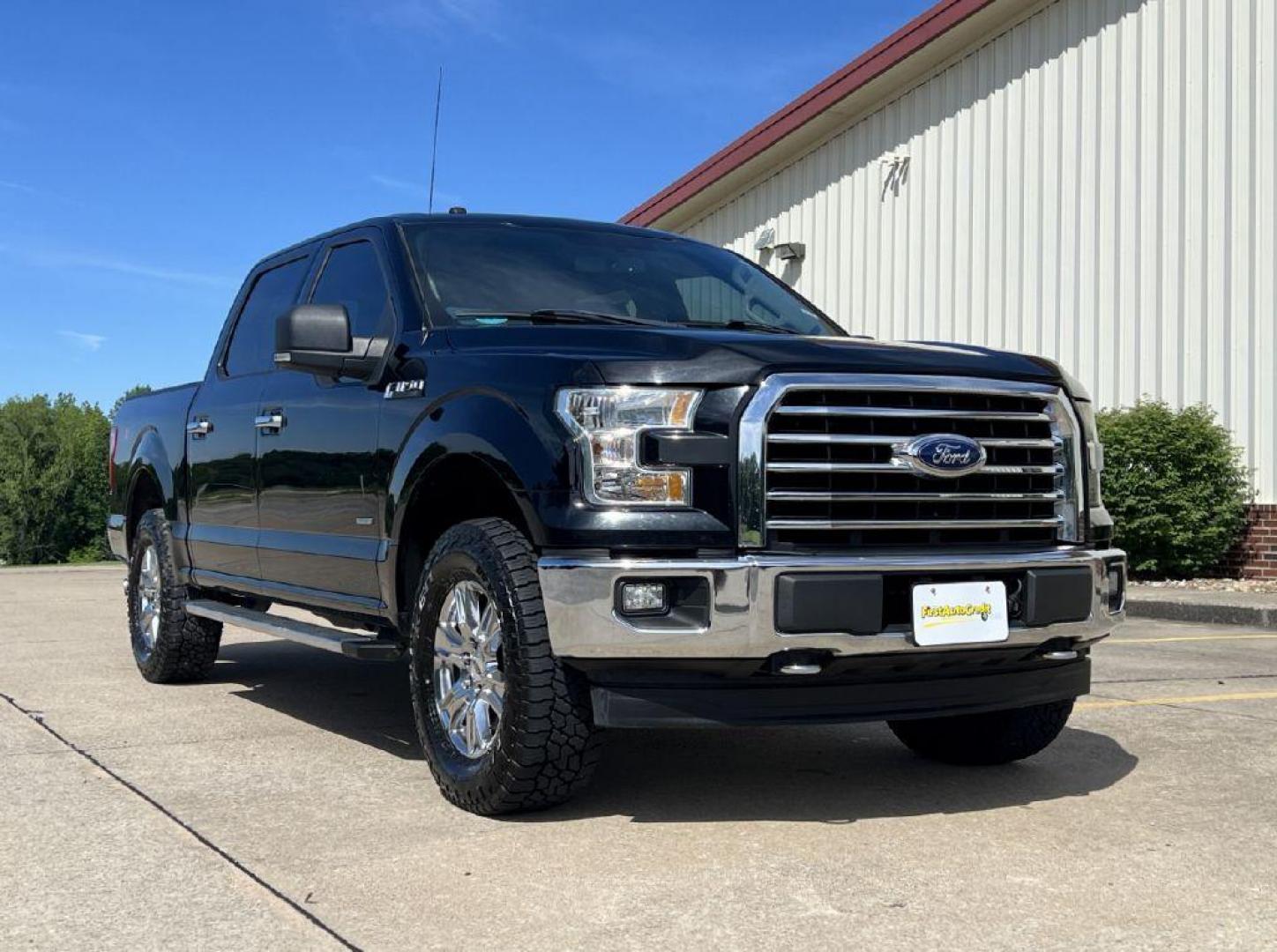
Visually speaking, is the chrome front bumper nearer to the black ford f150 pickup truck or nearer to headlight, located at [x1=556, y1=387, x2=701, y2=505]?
the black ford f150 pickup truck

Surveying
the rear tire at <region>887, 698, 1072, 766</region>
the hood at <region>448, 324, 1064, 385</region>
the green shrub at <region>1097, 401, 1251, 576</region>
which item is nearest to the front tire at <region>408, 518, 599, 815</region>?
the hood at <region>448, 324, 1064, 385</region>

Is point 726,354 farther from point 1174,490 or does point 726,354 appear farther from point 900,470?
point 1174,490

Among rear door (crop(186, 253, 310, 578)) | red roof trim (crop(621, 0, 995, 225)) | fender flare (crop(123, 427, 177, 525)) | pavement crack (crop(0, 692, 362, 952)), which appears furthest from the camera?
red roof trim (crop(621, 0, 995, 225))

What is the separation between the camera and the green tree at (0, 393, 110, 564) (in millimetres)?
71312

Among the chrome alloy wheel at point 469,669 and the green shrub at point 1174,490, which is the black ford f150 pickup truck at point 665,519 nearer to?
the chrome alloy wheel at point 469,669

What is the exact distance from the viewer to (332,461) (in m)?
5.43

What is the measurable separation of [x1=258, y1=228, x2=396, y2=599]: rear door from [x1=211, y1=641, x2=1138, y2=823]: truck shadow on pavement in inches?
27.5

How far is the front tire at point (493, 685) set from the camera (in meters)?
4.09

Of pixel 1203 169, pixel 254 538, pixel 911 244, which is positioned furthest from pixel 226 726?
pixel 911 244

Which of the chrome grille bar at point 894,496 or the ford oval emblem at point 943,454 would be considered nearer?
the chrome grille bar at point 894,496

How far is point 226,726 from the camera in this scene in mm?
5930

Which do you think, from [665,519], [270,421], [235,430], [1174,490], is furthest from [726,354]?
[1174,490]

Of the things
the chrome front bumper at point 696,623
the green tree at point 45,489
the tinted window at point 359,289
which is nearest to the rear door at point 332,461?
the tinted window at point 359,289

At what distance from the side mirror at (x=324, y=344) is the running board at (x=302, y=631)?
3.06 feet
